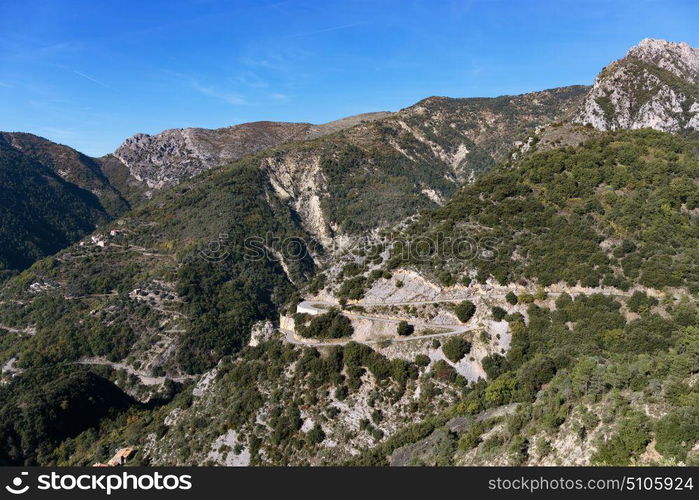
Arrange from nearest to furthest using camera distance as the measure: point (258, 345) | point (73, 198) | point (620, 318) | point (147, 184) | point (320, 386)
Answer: point (620, 318) < point (320, 386) < point (258, 345) < point (73, 198) < point (147, 184)

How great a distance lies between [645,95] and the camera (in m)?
102

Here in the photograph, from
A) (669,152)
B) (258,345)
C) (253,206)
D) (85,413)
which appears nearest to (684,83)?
(669,152)

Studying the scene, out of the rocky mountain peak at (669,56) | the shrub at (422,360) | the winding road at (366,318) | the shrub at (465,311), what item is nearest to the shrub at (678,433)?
the shrub at (422,360)

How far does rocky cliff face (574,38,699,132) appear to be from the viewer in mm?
97875

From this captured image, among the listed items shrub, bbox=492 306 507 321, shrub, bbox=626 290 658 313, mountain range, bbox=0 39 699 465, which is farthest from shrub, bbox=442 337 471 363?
shrub, bbox=626 290 658 313

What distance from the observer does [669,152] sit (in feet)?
164

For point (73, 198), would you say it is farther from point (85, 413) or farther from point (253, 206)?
point (85, 413)

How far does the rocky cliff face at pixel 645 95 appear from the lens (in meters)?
97.9

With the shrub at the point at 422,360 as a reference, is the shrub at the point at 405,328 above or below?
above

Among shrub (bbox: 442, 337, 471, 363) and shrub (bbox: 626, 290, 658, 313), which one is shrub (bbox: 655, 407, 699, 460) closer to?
shrub (bbox: 626, 290, 658, 313)

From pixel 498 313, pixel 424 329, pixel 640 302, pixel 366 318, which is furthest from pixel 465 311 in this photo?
pixel 640 302

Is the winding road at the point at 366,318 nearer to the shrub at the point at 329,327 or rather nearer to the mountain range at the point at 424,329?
the mountain range at the point at 424,329

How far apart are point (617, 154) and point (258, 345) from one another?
45696mm

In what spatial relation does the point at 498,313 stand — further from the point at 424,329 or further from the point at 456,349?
the point at 424,329
